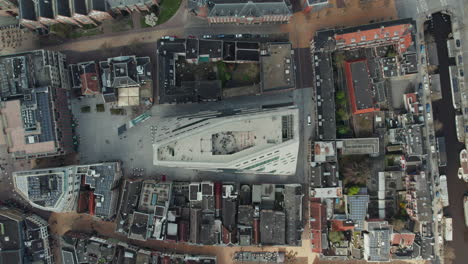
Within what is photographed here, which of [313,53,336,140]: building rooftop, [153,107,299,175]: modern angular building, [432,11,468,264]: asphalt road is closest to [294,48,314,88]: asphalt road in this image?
[313,53,336,140]: building rooftop

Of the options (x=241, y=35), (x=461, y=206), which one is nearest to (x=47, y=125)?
(x=241, y=35)

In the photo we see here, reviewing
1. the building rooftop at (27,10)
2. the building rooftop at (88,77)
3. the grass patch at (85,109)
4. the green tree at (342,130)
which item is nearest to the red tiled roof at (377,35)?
the green tree at (342,130)

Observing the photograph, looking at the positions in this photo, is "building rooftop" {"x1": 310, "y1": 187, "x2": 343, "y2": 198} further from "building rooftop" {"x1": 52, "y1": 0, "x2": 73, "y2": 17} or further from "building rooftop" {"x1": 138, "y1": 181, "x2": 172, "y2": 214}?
"building rooftop" {"x1": 52, "y1": 0, "x2": 73, "y2": 17}

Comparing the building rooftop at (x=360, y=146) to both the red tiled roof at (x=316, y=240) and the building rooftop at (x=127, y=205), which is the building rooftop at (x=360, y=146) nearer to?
the red tiled roof at (x=316, y=240)

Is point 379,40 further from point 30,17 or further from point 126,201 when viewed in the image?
point 30,17

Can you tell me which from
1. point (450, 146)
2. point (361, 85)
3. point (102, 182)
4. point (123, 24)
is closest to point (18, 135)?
point (102, 182)

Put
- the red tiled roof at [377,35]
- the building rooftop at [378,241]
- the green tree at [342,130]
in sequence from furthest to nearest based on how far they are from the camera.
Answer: the green tree at [342,130] < the building rooftop at [378,241] < the red tiled roof at [377,35]
